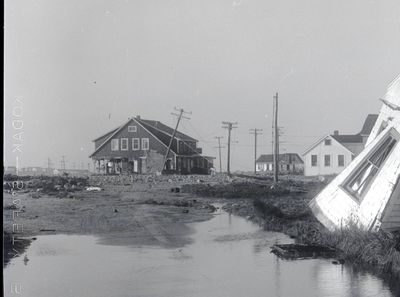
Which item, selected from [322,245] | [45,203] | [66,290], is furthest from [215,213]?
[66,290]

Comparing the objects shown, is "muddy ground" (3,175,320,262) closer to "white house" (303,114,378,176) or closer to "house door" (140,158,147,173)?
"house door" (140,158,147,173)

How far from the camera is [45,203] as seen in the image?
1092 inches

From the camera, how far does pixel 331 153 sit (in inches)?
1658

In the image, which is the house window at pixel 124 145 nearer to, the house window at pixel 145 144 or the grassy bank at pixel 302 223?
the house window at pixel 145 144

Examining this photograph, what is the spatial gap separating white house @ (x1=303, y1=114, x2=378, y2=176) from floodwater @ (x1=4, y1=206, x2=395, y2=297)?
24.3 metres

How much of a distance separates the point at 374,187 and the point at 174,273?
6.66 metres

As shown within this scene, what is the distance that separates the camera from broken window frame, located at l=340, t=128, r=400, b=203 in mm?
16469

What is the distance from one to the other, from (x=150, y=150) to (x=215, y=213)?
21.0 metres

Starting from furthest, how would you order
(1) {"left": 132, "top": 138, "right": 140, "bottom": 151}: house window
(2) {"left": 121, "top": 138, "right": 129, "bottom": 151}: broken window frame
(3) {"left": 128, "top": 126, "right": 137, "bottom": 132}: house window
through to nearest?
(2) {"left": 121, "top": 138, "right": 129, "bottom": 151}: broken window frame, (1) {"left": 132, "top": 138, "right": 140, "bottom": 151}: house window, (3) {"left": 128, "top": 126, "right": 137, "bottom": 132}: house window

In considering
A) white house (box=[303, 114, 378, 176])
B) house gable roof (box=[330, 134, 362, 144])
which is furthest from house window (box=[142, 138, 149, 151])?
Answer: house gable roof (box=[330, 134, 362, 144])

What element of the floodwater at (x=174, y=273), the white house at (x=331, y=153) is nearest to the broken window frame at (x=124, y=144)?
the white house at (x=331, y=153)

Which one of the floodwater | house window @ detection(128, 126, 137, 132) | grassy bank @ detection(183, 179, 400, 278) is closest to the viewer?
the floodwater

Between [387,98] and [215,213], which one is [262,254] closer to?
[387,98]

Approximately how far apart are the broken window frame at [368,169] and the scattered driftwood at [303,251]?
195cm
